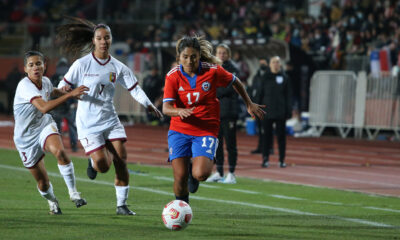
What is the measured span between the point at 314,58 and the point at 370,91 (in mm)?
2488

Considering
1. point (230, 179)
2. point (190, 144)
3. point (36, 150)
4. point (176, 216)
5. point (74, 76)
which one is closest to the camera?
point (176, 216)

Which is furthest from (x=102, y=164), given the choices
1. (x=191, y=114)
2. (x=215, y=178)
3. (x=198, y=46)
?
(x=215, y=178)

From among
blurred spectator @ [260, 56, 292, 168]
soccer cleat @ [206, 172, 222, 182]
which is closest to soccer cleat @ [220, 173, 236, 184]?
soccer cleat @ [206, 172, 222, 182]

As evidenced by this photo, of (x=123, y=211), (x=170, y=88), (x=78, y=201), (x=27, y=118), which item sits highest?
(x=170, y=88)

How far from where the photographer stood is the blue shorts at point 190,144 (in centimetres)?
855

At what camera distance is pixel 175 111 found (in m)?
8.19

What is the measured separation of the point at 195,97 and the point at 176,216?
136 centimetres

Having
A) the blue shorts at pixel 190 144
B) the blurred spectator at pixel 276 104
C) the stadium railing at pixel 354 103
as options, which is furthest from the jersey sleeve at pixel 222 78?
the stadium railing at pixel 354 103

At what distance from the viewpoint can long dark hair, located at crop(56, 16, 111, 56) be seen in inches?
396

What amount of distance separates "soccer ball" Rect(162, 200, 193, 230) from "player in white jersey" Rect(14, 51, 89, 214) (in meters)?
1.52

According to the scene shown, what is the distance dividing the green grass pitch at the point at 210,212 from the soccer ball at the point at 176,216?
83 millimetres

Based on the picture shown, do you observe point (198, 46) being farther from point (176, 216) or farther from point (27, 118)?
point (27, 118)

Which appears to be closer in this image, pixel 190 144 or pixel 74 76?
pixel 190 144

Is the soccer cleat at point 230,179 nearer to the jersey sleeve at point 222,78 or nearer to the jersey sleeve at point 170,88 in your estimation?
the jersey sleeve at point 222,78
